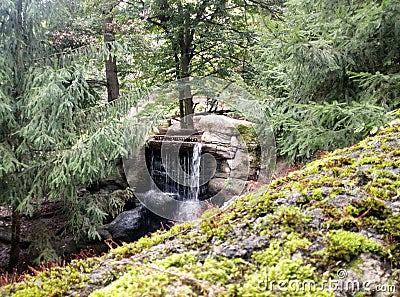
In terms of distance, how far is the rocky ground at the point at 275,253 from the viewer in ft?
2.90

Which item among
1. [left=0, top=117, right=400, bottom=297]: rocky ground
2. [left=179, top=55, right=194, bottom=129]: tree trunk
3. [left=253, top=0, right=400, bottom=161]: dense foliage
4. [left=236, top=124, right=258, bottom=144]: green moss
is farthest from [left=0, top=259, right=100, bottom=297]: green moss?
[left=179, top=55, right=194, bottom=129]: tree trunk

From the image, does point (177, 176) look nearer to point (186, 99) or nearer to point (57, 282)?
point (186, 99)

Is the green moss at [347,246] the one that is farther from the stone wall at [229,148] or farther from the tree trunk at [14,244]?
the tree trunk at [14,244]

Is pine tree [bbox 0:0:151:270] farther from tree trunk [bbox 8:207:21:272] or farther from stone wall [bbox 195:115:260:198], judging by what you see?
stone wall [bbox 195:115:260:198]

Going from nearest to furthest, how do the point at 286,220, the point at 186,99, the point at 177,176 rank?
the point at 286,220 < the point at 186,99 < the point at 177,176

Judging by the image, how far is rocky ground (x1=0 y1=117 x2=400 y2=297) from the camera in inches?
34.8

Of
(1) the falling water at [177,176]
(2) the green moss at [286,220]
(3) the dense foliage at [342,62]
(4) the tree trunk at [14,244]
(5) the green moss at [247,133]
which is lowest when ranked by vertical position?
(4) the tree trunk at [14,244]

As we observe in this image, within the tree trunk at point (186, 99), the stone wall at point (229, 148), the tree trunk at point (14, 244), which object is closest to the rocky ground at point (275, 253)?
the tree trunk at point (14, 244)

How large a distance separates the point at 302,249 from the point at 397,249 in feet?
1.03

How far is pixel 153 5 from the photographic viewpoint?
7215 mm

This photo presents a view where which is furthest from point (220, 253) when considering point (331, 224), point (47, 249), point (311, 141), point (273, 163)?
point (47, 249)

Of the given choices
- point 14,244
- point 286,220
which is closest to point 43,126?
point 14,244

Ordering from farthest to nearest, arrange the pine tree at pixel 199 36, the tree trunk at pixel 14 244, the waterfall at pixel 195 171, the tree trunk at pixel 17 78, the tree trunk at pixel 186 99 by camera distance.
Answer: the waterfall at pixel 195 171, the pine tree at pixel 199 36, the tree trunk at pixel 186 99, the tree trunk at pixel 14 244, the tree trunk at pixel 17 78

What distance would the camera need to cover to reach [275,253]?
0.99m
